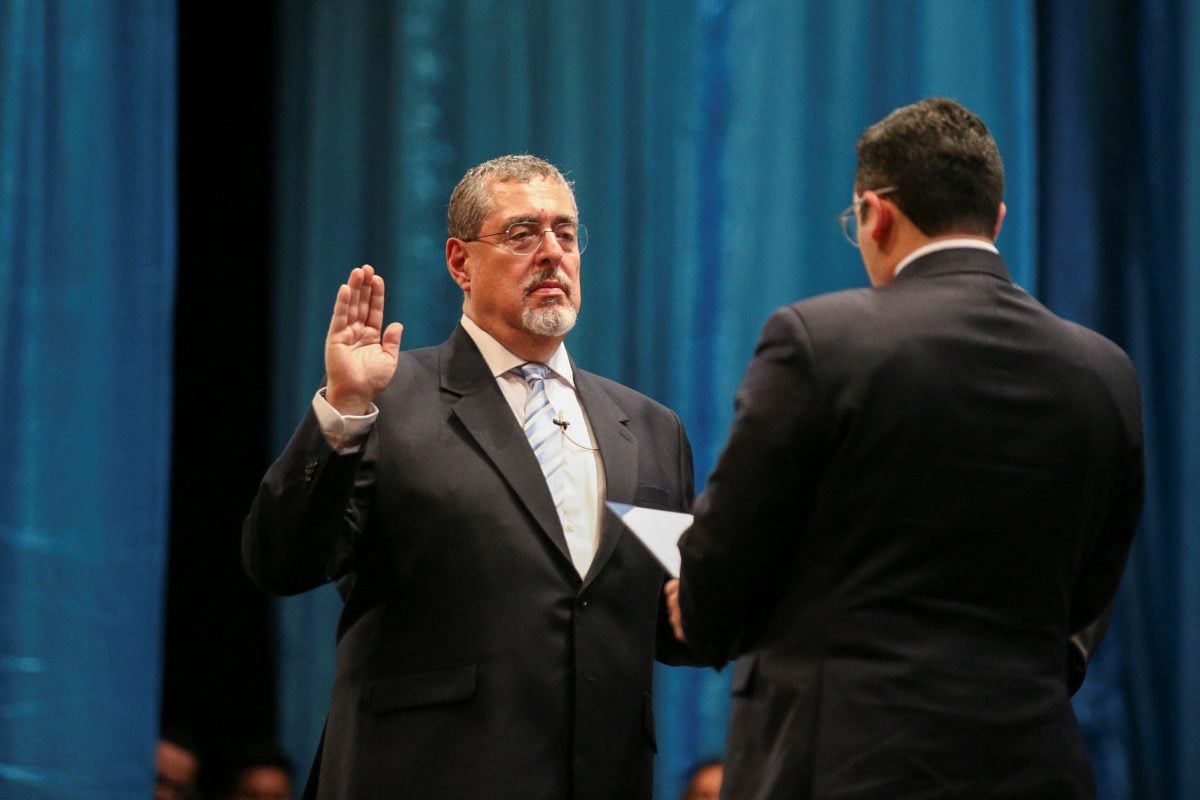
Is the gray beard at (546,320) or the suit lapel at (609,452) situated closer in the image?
the suit lapel at (609,452)

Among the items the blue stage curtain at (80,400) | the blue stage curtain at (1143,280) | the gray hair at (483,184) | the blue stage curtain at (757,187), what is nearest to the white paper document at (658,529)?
the gray hair at (483,184)

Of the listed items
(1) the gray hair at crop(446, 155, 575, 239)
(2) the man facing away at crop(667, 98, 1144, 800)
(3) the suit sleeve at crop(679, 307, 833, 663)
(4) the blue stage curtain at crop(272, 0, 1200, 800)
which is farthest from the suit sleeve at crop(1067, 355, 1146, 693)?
(4) the blue stage curtain at crop(272, 0, 1200, 800)

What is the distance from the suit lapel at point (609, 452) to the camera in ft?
8.34

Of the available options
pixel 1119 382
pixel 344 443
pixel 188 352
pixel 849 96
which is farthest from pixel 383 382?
pixel 188 352

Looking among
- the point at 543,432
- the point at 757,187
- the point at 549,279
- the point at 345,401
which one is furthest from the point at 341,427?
the point at 757,187

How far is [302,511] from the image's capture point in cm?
226

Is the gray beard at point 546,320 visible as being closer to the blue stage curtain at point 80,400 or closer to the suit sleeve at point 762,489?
the suit sleeve at point 762,489

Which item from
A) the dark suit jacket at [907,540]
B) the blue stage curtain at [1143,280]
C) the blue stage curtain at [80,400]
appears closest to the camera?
the dark suit jacket at [907,540]

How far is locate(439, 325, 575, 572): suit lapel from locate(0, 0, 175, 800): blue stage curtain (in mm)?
1197

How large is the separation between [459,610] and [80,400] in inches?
58.9

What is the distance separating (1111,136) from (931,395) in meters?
2.62

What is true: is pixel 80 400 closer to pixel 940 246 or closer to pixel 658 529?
pixel 658 529

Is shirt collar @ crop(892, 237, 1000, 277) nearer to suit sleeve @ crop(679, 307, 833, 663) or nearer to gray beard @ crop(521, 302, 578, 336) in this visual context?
suit sleeve @ crop(679, 307, 833, 663)

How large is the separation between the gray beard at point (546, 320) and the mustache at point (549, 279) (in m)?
0.04
